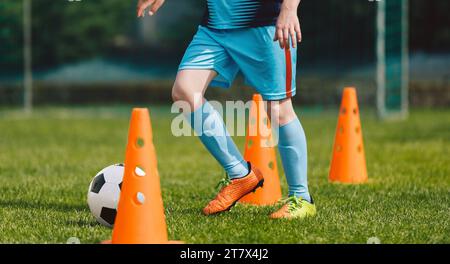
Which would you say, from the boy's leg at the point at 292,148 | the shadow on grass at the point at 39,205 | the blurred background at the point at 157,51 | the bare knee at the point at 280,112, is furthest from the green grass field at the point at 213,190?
the blurred background at the point at 157,51

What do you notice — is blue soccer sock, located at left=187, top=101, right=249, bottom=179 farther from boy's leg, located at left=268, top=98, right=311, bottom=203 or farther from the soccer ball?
the soccer ball

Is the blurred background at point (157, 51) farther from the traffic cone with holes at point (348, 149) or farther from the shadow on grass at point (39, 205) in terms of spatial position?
the shadow on grass at point (39, 205)

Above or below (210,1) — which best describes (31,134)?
below

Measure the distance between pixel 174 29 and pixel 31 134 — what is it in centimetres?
691

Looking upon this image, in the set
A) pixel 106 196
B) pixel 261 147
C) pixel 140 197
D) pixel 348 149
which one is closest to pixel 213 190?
pixel 261 147

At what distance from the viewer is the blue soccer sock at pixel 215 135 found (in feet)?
16.5

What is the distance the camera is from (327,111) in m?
17.6

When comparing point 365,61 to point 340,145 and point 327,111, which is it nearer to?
point 327,111

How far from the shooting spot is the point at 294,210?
499 centimetres

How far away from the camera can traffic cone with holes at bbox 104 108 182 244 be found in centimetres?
417

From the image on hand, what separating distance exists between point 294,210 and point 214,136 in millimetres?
627

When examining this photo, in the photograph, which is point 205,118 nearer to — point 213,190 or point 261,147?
point 261,147

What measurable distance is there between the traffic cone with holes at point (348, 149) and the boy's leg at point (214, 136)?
1.89m

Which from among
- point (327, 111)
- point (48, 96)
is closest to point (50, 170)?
point (327, 111)
